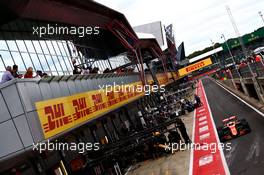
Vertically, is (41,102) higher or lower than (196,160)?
higher

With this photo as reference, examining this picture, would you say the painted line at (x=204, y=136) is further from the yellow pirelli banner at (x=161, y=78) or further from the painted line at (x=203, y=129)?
the yellow pirelli banner at (x=161, y=78)

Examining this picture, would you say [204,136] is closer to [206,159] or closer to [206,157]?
[206,157]

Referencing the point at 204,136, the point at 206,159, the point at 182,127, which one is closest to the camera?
the point at 206,159

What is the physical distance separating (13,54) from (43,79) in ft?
17.0

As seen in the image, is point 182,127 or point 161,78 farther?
point 161,78

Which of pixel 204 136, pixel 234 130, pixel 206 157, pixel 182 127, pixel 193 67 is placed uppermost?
pixel 193 67

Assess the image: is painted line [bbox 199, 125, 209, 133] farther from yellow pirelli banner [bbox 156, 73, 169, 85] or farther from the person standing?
yellow pirelli banner [bbox 156, 73, 169, 85]

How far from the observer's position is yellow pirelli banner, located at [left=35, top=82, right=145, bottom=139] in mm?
16828

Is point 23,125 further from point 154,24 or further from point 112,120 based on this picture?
point 154,24

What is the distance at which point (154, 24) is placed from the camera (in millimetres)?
96500

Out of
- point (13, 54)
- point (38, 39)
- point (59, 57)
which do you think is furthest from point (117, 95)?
point (13, 54)

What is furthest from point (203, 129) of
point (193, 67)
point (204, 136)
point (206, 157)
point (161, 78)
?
point (193, 67)

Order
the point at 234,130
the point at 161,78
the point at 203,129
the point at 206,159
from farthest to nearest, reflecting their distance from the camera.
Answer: the point at 161,78 < the point at 203,129 < the point at 234,130 < the point at 206,159

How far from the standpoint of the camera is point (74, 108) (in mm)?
20641
